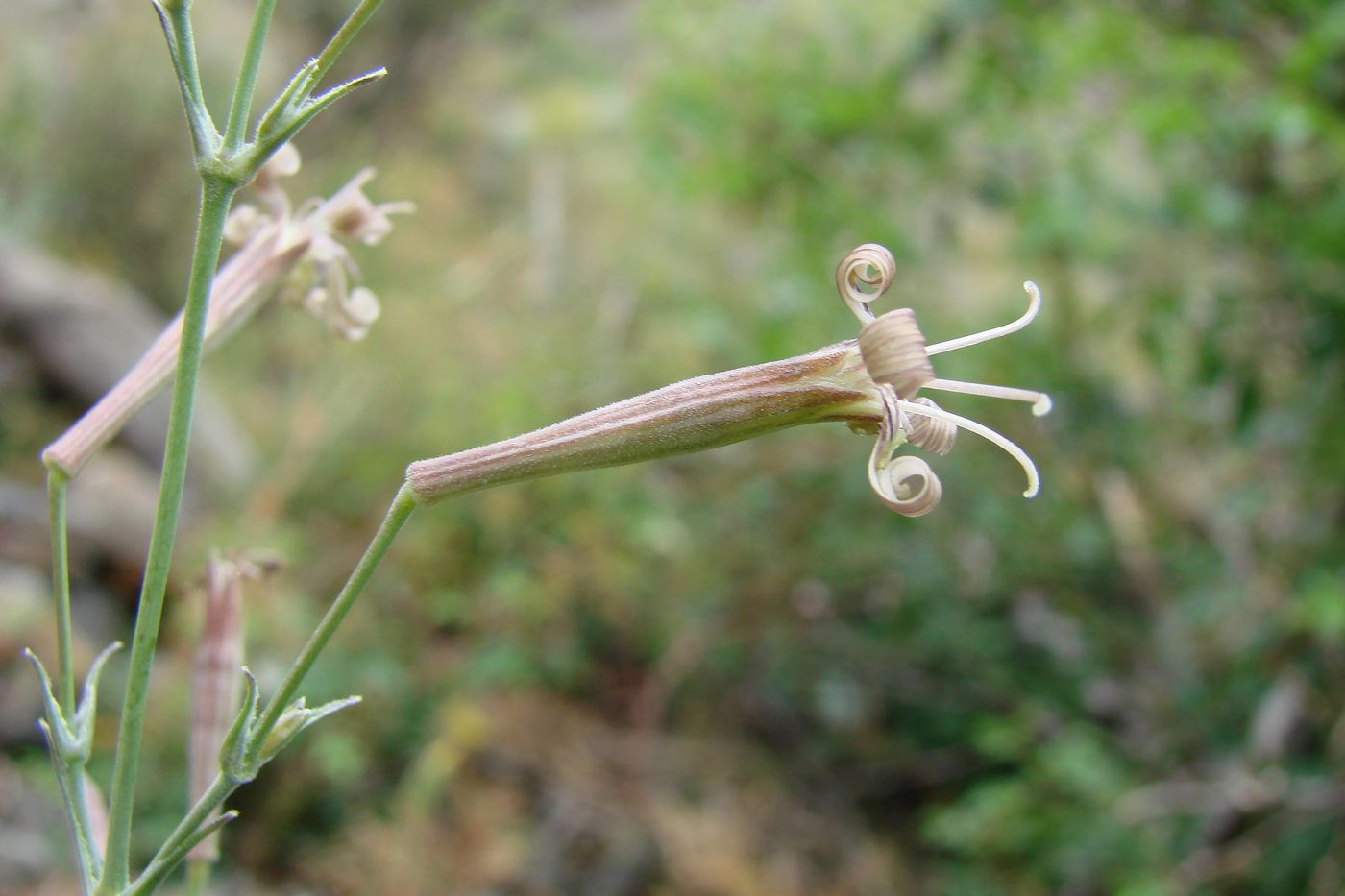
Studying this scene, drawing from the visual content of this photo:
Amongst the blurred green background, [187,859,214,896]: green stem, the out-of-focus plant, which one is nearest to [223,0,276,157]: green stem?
the out-of-focus plant

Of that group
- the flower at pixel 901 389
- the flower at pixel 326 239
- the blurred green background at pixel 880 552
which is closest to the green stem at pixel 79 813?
the flower at pixel 326 239

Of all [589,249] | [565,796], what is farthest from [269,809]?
[589,249]

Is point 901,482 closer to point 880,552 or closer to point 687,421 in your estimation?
point 687,421

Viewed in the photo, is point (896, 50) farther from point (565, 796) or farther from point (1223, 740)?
point (565, 796)

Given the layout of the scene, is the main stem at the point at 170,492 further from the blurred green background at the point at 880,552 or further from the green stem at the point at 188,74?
the blurred green background at the point at 880,552

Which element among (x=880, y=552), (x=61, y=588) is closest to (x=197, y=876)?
(x=61, y=588)

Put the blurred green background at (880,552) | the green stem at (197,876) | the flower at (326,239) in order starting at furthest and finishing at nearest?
the blurred green background at (880,552)
the flower at (326,239)
the green stem at (197,876)
